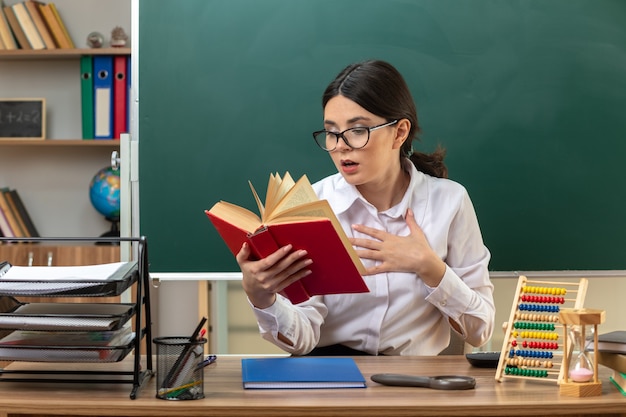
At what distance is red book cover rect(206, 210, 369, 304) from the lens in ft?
4.97

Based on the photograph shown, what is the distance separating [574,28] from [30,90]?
8.91ft

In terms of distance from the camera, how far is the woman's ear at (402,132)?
2.10 m

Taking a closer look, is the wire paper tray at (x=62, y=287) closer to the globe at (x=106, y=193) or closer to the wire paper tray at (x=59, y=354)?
the wire paper tray at (x=59, y=354)

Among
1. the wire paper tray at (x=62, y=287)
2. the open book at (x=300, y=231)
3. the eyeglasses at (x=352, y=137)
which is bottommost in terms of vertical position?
the wire paper tray at (x=62, y=287)

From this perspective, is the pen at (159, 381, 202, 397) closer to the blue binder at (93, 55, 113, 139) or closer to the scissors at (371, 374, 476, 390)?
the scissors at (371, 374, 476, 390)

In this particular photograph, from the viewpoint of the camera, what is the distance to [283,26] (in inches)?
110

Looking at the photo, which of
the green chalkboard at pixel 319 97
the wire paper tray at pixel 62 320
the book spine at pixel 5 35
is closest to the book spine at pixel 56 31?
the book spine at pixel 5 35

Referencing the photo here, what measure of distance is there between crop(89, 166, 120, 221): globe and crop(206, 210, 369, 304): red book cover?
2412 millimetres

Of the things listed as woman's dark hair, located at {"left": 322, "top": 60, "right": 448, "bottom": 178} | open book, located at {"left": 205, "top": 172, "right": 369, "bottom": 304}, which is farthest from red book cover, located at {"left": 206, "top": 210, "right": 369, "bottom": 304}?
woman's dark hair, located at {"left": 322, "top": 60, "right": 448, "bottom": 178}

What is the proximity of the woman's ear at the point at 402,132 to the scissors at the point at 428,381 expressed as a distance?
2.46ft

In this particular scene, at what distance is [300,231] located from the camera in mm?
1520

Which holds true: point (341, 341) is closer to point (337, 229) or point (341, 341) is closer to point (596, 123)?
point (337, 229)

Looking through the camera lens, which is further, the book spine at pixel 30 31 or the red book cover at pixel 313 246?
the book spine at pixel 30 31

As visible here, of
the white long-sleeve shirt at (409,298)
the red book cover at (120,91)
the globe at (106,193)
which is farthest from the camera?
the globe at (106,193)
